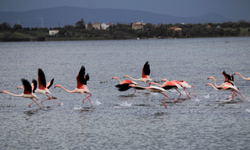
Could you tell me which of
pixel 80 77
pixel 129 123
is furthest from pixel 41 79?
pixel 129 123

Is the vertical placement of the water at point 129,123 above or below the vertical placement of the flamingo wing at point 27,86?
below

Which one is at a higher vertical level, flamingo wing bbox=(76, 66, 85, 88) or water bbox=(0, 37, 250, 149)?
flamingo wing bbox=(76, 66, 85, 88)

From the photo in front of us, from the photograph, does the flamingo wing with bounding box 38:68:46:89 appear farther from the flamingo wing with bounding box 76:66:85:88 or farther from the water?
the flamingo wing with bounding box 76:66:85:88

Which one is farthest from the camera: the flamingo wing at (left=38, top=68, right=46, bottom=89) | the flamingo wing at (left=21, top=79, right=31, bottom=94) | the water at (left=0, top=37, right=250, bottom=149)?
the flamingo wing at (left=38, top=68, right=46, bottom=89)

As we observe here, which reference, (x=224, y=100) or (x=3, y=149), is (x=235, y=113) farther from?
(x=3, y=149)

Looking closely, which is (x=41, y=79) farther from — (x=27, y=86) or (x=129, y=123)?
(x=129, y=123)

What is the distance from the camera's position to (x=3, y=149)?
35.1ft

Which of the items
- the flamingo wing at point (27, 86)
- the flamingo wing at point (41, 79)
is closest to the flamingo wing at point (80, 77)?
the flamingo wing at point (41, 79)

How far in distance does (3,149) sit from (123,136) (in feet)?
12.9

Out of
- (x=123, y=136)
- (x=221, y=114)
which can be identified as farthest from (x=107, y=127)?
(x=221, y=114)

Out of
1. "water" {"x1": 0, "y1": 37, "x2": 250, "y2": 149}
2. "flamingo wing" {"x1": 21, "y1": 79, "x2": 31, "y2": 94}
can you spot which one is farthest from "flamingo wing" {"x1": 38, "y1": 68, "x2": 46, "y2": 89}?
"water" {"x1": 0, "y1": 37, "x2": 250, "y2": 149}

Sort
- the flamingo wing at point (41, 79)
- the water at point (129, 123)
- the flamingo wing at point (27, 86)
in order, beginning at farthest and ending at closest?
1. the flamingo wing at point (41, 79)
2. the flamingo wing at point (27, 86)
3. the water at point (129, 123)

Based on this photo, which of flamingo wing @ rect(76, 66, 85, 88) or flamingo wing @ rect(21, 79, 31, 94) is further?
flamingo wing @ rect(76, 66, 85, 88)

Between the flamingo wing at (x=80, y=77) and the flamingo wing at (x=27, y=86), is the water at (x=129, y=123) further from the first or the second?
the flamingo wing at (x=80, y=77)
